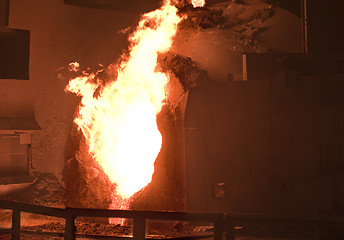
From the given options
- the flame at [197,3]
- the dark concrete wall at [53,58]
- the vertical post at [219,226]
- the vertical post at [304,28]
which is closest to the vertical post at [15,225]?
the vertical post at [219,226]

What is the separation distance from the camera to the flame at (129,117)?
10312mm

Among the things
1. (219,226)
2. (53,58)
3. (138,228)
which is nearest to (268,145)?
(138,228)

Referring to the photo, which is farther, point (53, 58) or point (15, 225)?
point (53, 58)

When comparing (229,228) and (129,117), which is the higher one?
(129,117)

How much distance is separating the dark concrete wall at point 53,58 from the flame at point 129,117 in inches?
87.7

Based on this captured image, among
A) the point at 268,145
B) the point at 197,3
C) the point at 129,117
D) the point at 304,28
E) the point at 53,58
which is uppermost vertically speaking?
the point at 197,3

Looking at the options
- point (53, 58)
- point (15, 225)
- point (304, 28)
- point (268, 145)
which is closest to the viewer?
point (15, 225)

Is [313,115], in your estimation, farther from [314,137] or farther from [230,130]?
[230,130]

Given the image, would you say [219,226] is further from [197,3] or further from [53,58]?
[53,58]

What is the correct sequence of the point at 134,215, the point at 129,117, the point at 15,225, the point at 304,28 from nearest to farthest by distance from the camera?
the point at 134,215
the point at 15,225
the point at 304,28
the point at 129,117

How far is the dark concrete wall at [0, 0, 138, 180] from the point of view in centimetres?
1220

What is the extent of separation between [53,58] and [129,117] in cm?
372

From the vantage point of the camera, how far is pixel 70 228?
5.25m

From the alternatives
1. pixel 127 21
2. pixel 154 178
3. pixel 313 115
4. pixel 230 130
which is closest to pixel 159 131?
pixel 154 178
